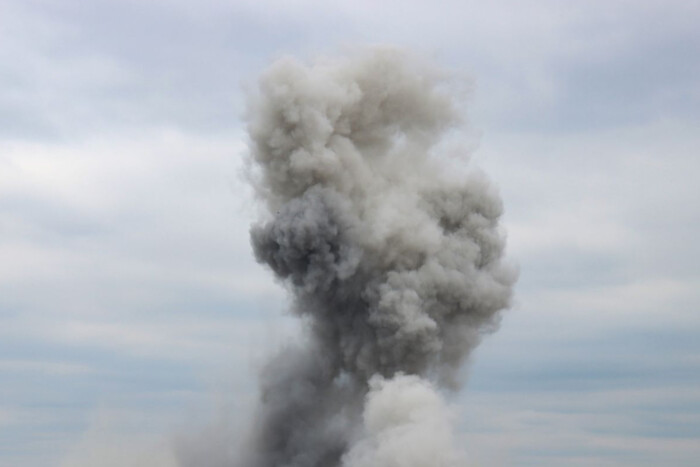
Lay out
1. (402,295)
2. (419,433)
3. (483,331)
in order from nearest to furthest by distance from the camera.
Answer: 1. (419,433)
2. (402,295)
3. (483,331)

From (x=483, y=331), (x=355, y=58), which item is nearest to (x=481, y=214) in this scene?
(x=483, y=331)

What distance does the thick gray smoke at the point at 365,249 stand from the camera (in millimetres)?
97812

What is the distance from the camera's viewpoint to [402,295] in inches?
3851

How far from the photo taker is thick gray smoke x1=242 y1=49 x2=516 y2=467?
9781cm

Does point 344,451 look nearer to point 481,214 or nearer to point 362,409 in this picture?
point 362,409

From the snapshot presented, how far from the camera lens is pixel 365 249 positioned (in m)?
99.9

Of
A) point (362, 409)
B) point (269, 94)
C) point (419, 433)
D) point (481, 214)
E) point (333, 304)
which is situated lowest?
point (419, 433)

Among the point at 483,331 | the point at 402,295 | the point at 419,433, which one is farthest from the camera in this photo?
the point at 483,331

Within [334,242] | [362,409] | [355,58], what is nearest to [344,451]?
[362,409]

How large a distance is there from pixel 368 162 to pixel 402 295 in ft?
44.3

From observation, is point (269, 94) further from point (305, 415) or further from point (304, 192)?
point (305, 415)

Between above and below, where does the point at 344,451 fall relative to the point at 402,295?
below

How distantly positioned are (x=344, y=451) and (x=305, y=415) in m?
5.55

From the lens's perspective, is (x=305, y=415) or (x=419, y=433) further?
(x=305, y=415)
